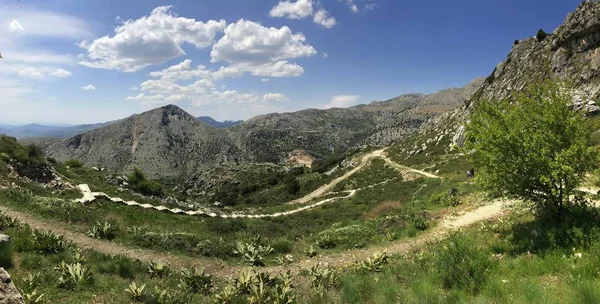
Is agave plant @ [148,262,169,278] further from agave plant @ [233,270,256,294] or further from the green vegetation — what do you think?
the green vegetation

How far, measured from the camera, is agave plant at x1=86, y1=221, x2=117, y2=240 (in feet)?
51.9

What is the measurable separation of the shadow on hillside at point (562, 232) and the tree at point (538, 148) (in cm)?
42

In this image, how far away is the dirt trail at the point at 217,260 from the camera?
1393 cm

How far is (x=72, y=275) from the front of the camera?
977 centimetres

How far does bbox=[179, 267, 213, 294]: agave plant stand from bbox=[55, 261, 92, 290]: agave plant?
265 cm

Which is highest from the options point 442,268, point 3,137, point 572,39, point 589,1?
point 589,1

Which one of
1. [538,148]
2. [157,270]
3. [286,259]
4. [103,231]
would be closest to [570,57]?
[538,148]

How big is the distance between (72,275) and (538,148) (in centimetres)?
1427

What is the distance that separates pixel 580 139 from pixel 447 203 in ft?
43.0

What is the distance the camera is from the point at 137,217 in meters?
24.7

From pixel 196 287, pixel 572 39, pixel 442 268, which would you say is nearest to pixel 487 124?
pixel 442 268

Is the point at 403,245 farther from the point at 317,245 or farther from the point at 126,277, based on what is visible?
the point at 126,277

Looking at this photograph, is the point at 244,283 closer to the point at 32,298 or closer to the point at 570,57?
the point at 32,298

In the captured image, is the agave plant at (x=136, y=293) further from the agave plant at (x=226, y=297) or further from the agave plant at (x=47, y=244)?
the agave plant at (x=47, y=244)
